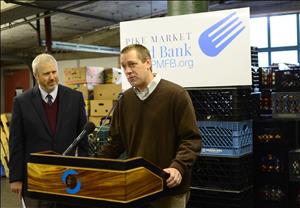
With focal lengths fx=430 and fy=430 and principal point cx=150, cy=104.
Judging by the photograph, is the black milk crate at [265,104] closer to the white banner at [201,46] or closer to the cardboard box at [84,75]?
the white banner at [201,46]

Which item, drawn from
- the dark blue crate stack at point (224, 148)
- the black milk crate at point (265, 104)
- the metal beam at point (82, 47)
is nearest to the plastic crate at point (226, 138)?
the dark blue crate stack at point (224, 148)

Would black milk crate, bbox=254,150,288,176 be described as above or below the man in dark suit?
below

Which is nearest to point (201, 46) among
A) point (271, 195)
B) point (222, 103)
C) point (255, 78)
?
point (222, 103)

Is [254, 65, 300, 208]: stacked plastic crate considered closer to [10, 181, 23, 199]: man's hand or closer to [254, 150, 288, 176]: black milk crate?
[254, 150, 288, 176]: black milk crate

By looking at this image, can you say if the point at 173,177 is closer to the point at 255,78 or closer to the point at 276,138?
the point at 276,138

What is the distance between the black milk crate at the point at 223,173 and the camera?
9.79ft

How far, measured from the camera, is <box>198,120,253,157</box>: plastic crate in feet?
9.68

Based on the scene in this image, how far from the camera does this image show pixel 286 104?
306 cm

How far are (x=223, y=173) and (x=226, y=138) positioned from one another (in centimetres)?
26

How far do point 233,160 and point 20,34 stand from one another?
773cm

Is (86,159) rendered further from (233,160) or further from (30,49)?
(30,49)

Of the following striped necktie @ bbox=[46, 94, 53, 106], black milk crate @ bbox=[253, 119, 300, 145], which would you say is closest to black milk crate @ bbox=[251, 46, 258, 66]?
black milk crate @ bbox=[253, 119, 300, 145]

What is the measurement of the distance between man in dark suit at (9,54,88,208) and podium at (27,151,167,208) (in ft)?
1.80

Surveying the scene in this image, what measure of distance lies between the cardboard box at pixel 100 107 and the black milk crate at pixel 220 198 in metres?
3.74
